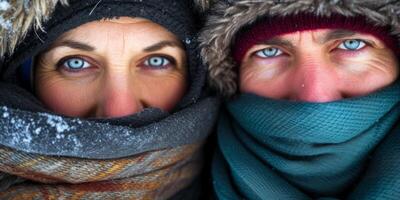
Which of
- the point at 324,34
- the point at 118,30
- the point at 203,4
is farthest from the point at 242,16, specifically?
the point at 118,30

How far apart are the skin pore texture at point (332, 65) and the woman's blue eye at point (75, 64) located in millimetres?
550

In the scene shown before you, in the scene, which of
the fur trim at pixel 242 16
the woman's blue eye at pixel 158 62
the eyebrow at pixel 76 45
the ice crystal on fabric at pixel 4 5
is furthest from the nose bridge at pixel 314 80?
the ice crystal on fabric at pixel 4 5

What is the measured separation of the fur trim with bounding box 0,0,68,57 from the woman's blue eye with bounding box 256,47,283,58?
0.61 metres

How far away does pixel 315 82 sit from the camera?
4.60 ft

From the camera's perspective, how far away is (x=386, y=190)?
4.13 feet

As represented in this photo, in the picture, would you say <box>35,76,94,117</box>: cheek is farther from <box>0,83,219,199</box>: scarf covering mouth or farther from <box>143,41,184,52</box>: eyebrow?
<box>143,41,184,52</box>: eyebrow

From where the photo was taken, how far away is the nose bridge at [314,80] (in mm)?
1389

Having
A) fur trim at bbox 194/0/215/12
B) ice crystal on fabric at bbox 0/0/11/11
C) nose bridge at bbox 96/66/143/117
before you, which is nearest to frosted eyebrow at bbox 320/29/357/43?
fur trim at bbox 194/0/215/12

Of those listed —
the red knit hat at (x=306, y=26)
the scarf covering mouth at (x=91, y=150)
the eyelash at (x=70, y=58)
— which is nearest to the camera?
the scarf covering mouth at (x=91, y=150)

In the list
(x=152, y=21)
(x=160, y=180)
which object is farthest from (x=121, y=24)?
(x=160, y=180)

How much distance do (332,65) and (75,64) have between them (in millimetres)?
774

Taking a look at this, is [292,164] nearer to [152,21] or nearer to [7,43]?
[152,21]

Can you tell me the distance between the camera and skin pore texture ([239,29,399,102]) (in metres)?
1.41

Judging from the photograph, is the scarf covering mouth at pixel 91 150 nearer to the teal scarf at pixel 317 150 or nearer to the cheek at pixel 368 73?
the teal scarf at pixel 317 150
